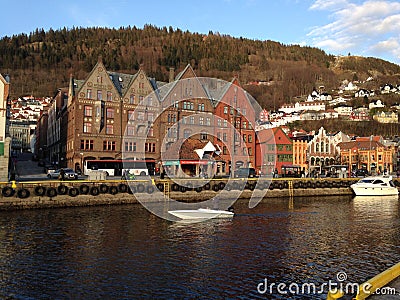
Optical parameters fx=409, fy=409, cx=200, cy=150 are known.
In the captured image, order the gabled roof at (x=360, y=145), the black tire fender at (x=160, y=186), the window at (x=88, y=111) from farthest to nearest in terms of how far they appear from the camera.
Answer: the gabled roof at (x=360, y=145)
the window at (x=88, y=111)
the black tire fender at (x=160, y=186)

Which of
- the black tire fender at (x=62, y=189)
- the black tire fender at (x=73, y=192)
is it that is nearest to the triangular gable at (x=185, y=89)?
the black tire fender at (x=73, y=192)

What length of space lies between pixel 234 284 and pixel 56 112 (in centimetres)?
9692

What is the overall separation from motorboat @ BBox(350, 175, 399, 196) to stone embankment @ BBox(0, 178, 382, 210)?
2.34 m

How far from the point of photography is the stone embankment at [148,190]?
45375 mm

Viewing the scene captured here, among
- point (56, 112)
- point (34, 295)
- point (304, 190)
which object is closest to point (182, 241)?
point (34, 295)

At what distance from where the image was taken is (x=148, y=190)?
2137 inches

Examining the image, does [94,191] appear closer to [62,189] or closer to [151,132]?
[62,189]

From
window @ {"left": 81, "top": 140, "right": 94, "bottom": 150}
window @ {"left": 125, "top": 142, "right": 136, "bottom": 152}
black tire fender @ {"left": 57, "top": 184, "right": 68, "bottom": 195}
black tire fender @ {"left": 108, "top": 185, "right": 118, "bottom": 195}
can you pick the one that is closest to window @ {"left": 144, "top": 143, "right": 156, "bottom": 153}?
window @ {"left": 125, "top": 142, "right": 136, "bottom": 152}

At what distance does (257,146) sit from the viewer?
334ft

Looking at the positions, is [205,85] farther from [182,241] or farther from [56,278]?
[56,278]

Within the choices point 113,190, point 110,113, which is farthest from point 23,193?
→ point 110,113

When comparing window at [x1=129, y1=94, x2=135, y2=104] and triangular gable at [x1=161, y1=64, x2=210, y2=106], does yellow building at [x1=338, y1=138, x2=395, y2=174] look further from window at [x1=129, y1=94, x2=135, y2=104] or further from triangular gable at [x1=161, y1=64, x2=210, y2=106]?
window at [x1=129, y1=94, x2=135, y2=104]

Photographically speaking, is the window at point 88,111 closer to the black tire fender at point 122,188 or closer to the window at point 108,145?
the window at point 108,145

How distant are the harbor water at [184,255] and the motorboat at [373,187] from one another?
31.4m
